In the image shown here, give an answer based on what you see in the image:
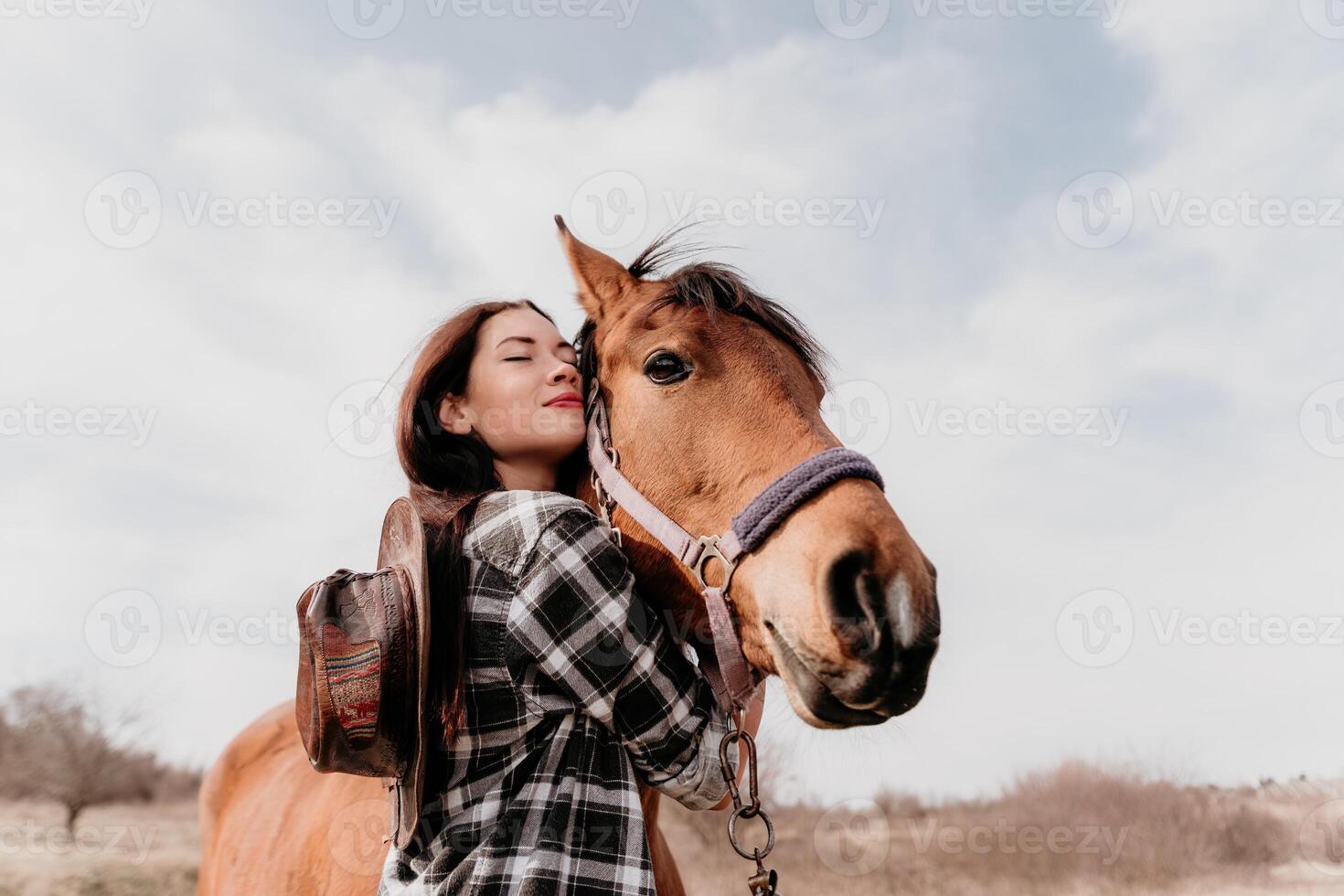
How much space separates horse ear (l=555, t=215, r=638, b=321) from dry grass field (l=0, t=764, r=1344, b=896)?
5895 millimetres

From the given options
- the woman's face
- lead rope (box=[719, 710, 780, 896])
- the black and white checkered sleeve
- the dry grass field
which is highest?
the woman's face

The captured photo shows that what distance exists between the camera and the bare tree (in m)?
9.83

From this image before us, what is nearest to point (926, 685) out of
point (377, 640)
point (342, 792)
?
point (377, 640)

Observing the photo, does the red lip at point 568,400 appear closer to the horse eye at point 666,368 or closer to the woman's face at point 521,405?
the woman's face at point 521,405

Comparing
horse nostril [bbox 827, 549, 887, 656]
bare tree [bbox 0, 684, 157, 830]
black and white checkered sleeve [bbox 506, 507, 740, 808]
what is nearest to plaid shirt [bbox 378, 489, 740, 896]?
black and white checkered sleeve [bbox 506, 507, 740, 808]

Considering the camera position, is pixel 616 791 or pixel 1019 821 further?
pixel 1019 821

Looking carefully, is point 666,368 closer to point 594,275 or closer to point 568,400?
point 568,400

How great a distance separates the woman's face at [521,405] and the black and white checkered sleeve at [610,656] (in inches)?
18.5

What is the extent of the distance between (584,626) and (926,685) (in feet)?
2.25

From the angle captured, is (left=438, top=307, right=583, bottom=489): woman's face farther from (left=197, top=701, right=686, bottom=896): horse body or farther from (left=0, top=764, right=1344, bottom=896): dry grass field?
(left=0, top=764, right=1344, bottom=896): dry grass field

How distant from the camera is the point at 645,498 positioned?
2.09m

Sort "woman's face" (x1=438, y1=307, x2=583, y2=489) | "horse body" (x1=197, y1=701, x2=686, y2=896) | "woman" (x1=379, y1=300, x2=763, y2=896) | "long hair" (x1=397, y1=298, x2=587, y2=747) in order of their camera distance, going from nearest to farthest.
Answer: "woman" (x1=379, y1=300, x2=763, y2=896) → "long hair" (x1=397, y1=298, x2=587, y2=747) → "woman's face" (x1=438, y1=307, x2=583, y2=489) → "horse body" (x1=197, y1=701, x2=686, y2=896)

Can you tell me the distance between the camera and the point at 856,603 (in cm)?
163

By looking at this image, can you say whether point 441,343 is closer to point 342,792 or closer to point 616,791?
point 616,791
